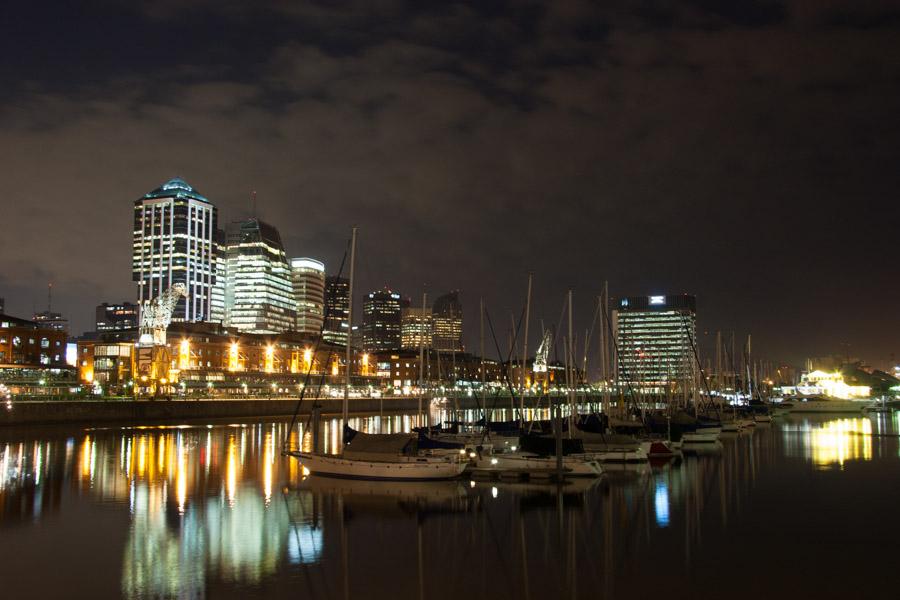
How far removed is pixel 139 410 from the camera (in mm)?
97125

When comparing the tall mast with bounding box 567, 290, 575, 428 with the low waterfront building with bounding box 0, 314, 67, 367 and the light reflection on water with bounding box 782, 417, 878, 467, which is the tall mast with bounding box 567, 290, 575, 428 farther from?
the low waterfront building with bounding box 0, 314, 67, 367

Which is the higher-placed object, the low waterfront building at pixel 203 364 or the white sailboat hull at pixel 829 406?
the low waterfront building at pixel 203 364

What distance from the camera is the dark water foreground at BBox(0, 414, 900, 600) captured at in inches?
792

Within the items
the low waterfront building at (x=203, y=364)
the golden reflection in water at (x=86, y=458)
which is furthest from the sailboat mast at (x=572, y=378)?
the low waterfront building at (x=203, y=364)

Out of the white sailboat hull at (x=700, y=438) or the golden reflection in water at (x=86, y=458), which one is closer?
the golden reflection in water at (x=86, y=458)

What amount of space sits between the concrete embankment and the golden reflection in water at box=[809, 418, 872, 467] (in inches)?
1276

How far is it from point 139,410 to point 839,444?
74.5 m

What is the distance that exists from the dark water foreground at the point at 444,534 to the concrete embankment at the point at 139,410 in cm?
3051

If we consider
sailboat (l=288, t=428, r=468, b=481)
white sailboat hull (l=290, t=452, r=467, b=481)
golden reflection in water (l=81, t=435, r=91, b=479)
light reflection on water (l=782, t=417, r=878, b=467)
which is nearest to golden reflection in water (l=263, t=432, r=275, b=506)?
sailboat (l=288, t=428, r=468, b=481)

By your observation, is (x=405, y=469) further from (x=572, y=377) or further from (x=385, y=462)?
(x=572, y=377)

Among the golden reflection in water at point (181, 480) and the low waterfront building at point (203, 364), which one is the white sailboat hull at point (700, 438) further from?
the low waterfront building at point (203, 364)

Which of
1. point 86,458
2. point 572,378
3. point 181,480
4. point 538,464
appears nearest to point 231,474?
point 181,480

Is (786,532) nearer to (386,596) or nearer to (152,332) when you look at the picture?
(386,596)

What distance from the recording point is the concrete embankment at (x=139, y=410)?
83625mm
